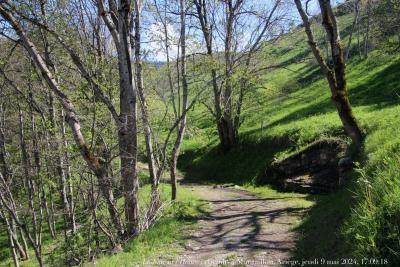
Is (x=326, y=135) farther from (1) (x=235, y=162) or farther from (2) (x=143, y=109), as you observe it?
(2) (x=143, y=109)

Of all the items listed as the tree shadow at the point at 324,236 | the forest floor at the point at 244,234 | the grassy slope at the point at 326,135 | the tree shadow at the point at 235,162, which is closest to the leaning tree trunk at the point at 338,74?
the grassy slope at the point at 326,135

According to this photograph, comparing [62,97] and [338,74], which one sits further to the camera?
[338,74]

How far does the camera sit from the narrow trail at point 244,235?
25.7ft

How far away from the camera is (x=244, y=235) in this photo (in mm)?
9570

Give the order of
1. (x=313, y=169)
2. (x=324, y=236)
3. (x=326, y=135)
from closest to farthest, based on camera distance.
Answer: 1. (x=324, y=236)
2. (x=313, y=169)
3. (x=326, y=135)

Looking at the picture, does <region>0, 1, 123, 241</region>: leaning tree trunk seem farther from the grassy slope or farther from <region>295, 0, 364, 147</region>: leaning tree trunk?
<region>295, 0, 364, 147</region>: leaning tree trunk

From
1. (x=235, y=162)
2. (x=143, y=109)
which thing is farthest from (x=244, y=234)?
(x=235, y=162)

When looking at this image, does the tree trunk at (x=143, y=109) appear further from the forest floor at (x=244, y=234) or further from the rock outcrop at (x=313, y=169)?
the rock outcrop at (x=313, y=169)

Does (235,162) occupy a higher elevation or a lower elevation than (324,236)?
higher

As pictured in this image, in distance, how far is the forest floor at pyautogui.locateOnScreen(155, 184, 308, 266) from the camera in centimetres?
783

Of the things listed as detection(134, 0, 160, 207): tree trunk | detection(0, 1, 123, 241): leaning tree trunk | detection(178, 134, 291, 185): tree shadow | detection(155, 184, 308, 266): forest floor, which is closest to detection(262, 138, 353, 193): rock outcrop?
detection(155, 184, 308, 266): forest floor

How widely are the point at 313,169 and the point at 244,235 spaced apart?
6799mm

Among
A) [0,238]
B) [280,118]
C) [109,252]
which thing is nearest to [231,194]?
[109,252]

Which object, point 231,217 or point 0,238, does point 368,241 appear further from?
point 0,238
